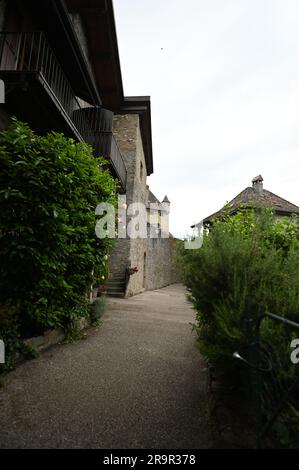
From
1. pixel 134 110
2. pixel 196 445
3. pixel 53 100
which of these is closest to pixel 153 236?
pixel 134 110

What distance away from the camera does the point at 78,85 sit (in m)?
6.61

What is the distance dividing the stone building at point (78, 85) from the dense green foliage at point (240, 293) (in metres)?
3.83

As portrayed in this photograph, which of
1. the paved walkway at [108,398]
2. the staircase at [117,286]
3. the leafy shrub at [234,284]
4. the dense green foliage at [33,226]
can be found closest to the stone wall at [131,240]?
the staircase at [117,286]

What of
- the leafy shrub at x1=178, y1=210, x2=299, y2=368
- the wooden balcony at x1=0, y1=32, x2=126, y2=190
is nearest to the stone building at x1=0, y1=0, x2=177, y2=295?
the wooden balcony at x1=0, y1=32, x2=126, y2=190

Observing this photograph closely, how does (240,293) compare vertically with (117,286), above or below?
above

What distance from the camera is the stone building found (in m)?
4.29

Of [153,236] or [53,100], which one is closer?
[53,100]

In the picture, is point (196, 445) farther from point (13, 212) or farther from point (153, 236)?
point (153, 236)

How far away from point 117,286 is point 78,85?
6.84 meters

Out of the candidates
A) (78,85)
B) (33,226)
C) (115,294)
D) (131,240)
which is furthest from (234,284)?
(131,240)

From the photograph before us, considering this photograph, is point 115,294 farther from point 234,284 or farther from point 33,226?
point 234,284

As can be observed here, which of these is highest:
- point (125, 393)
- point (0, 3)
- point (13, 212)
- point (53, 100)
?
point (0, 3)
